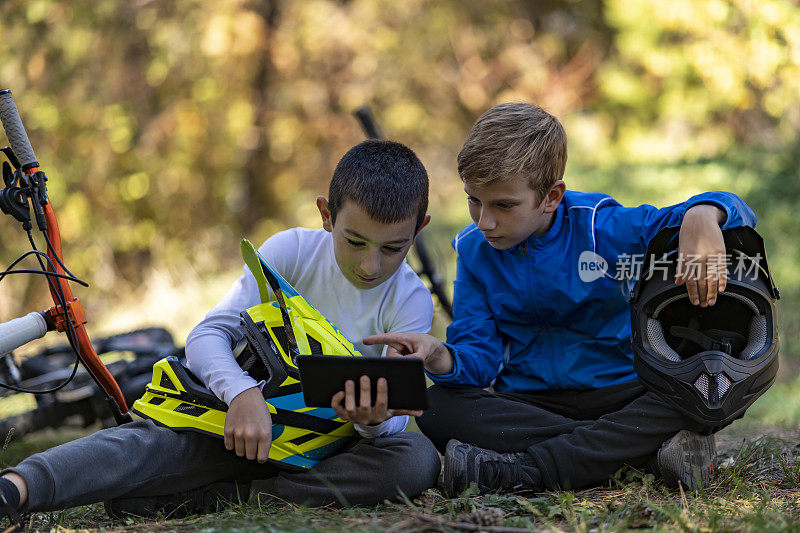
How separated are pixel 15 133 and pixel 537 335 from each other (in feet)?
6.47

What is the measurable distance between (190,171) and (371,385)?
8.50 metres

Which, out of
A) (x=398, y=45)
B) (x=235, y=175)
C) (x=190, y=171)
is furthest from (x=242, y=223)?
(x=398, y=45)

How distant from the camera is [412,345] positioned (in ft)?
8.34

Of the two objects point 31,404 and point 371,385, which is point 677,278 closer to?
point 371,385

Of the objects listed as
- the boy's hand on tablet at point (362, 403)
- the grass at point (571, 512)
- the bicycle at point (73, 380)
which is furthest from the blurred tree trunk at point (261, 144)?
the boy's hand on tablet at point (362, 403)

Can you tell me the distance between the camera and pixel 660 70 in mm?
10789

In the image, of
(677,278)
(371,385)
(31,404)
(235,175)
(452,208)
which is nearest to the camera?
(371,385)

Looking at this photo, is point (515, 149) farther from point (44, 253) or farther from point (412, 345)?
point (44, 253)

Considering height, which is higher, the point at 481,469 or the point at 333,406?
the point at 333,406

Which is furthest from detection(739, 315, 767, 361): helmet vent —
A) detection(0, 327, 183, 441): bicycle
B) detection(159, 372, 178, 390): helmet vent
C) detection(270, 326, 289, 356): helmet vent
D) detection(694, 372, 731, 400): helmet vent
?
detection(0, 327, 183, 441): bicycle

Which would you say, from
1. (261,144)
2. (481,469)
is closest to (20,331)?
(481,469)

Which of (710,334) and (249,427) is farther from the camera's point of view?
(710,334)

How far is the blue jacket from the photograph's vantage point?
2.86 meters

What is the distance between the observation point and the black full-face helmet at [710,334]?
234 cm
